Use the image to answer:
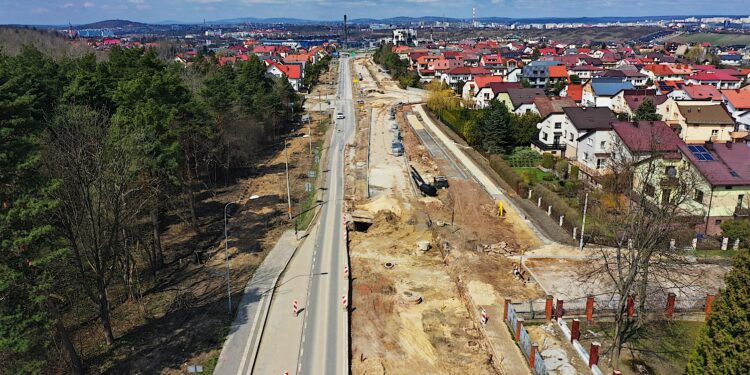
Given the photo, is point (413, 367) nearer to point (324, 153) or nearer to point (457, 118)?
point (324, 153)

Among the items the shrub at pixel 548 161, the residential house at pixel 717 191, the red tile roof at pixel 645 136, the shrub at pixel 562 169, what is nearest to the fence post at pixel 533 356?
the residential house at pixel 717 191

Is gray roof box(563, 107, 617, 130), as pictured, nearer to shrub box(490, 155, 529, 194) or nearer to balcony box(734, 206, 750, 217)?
shrub box(490, 155, 529, 194)

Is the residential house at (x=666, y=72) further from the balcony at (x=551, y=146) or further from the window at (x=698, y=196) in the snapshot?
the window at (x=698, y=196)

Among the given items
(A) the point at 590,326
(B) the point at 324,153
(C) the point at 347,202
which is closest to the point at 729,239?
(A) the point at 590,326

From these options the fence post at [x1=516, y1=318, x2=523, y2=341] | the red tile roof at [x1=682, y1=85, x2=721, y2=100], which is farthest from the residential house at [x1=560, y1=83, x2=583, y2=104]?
the fence post at [x1=516, y1=318, x2=523, y2=341]

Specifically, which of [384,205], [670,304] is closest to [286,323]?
[384,205]

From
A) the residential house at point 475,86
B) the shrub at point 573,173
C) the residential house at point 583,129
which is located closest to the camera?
the shrub at point 573,173
